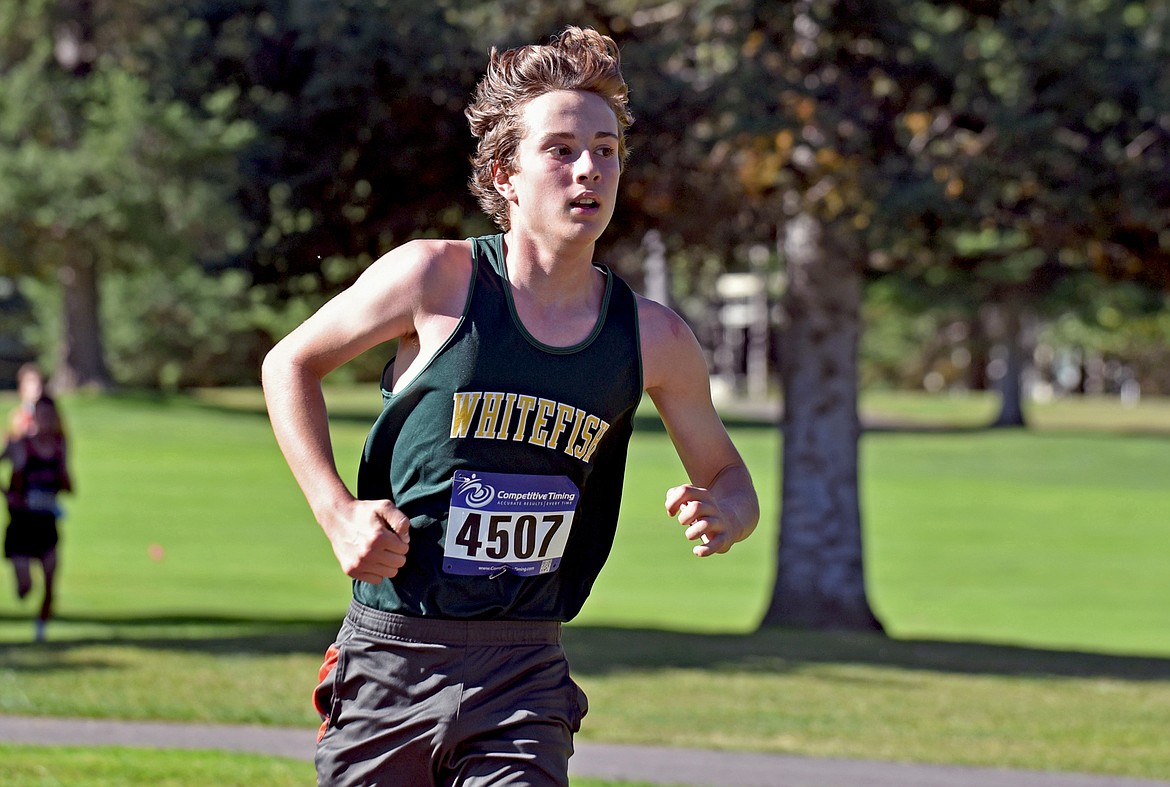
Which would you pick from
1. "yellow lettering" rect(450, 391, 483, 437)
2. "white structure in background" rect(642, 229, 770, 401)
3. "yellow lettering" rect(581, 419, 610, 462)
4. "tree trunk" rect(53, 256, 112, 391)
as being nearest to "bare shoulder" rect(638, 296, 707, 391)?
"yellow lettering" rect(581, 419, 610, 462)

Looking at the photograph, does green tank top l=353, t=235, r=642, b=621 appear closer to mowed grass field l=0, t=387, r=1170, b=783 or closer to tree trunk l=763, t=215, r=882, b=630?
mowed grass field l=0, t=387, r=1170, b=783

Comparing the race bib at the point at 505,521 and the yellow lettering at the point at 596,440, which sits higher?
the yellow lettering at the point at 596,440

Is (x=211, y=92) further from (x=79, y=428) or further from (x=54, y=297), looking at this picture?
(x=54, y=297)

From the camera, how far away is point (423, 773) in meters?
3.73

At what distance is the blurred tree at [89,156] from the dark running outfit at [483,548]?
31738mm

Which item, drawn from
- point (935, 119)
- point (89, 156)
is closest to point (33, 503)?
point (935, 119)

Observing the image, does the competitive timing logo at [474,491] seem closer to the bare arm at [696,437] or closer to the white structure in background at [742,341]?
the bare arm at [696,437]

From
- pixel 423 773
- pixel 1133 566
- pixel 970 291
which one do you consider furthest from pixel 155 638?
pixel 970 291

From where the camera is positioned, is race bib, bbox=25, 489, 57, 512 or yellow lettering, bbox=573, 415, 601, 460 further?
race bib, bbox=25, 489, 57, 512

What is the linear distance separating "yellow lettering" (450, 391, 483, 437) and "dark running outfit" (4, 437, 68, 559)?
10391mm

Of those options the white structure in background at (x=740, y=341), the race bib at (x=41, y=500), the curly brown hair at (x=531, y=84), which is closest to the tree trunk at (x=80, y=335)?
the white structure in background at (x=740, y=341)

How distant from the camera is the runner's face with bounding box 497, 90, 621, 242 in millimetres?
3627

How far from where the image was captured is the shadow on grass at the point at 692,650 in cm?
1219

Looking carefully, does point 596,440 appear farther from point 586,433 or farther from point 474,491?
point 474,491
